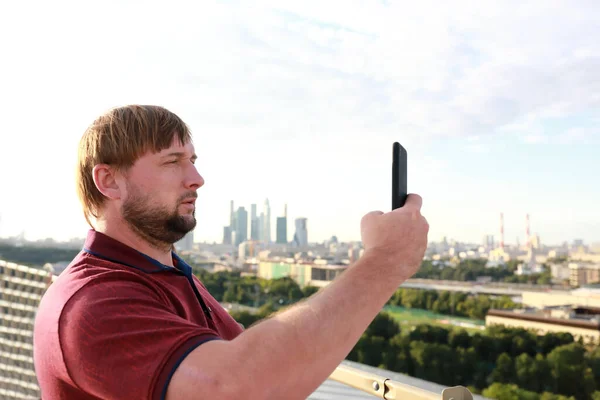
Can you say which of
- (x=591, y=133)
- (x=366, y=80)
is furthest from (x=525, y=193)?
(x=366, y=80)

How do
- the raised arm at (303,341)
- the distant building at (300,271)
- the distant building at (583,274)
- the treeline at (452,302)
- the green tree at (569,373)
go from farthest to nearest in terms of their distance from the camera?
the distant building at (300,271) → the distant building at (583,274) → the treeline at (452,302) → the green tree at (569,373) → the raised arm at (303,341)

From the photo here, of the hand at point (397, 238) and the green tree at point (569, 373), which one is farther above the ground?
the hand at point (397, 238)

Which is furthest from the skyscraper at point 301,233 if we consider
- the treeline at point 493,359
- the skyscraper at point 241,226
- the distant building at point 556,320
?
the treeline at point 493,359

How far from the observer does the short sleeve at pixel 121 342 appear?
43 centimetres

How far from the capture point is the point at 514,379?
1836 centimetres

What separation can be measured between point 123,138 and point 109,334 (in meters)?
0.22

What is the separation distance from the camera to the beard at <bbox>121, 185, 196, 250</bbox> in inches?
23.7

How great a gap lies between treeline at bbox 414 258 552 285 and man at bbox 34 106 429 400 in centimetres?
2860

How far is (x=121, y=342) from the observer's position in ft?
1.46

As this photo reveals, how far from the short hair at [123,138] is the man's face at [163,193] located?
0.03ft

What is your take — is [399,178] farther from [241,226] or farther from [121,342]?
[241,226]

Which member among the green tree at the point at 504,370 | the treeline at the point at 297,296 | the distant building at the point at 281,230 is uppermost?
the distant building at the point at 281,230

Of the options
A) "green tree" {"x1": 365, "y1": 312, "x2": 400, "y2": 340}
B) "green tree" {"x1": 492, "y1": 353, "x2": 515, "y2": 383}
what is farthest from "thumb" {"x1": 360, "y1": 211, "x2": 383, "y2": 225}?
"green tree" {"x1": 365, "y1": 312, "x2": 400, "y2": 340}

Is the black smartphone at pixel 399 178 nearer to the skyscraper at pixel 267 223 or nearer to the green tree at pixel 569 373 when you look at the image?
the green tree at pixel 569 373
